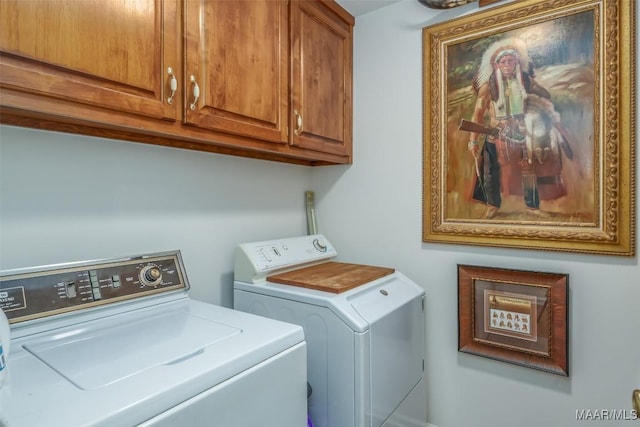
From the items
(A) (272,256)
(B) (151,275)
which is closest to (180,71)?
(B) (151,275)

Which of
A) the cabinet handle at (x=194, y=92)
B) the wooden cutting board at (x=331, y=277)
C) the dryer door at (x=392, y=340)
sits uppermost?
the cabinet handle at (x=194, y=92)

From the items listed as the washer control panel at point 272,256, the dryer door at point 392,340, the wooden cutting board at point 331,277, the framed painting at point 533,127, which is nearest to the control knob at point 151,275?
the washer control panel at point 272,256

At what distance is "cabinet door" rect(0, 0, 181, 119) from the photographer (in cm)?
80

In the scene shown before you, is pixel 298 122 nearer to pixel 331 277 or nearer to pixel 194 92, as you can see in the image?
pixel 194 92

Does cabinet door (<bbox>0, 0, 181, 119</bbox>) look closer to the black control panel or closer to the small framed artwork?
the black control panel

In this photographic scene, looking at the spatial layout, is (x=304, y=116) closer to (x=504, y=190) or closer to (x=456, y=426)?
(x=504, y=190)

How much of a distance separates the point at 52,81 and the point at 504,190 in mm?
1741

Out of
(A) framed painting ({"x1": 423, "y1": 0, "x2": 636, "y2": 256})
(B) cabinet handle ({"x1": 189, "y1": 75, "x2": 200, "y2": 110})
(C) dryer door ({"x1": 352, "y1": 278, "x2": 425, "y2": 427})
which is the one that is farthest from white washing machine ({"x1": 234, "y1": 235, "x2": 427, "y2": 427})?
(B) cabinet handle ({"x1": 189, "y1": 75, "x2": 200, "y2": 110})

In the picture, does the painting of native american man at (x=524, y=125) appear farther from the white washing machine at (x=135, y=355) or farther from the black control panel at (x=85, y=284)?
the black control panel at (x=85, y=284)

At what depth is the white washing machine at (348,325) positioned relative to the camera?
120 cm

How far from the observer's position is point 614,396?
1406 mm

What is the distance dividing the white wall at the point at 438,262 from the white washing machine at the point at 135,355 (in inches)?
40.8

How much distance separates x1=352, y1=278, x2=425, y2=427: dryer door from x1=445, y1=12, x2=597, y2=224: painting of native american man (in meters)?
0.51

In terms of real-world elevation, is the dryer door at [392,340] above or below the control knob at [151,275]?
below
